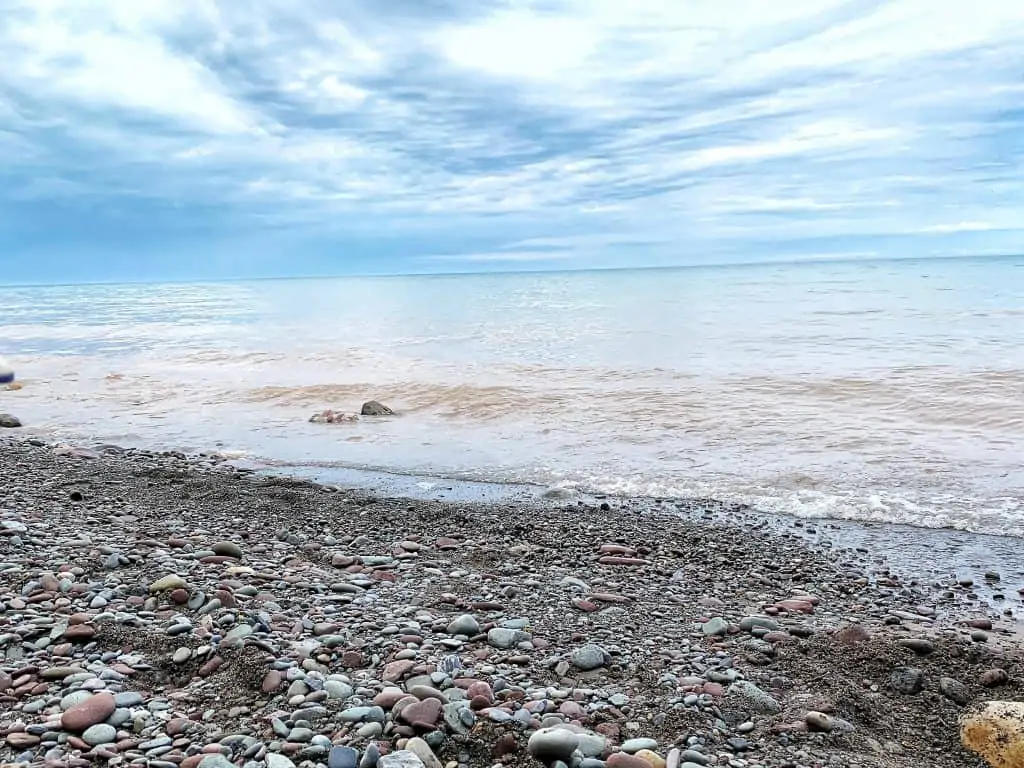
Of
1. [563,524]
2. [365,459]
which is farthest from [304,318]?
[563,524]

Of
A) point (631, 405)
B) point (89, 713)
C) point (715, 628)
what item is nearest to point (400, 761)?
point (89, 713)

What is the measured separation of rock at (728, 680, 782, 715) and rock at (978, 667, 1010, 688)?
1.22m

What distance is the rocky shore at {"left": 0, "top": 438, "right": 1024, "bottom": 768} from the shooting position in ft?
10.3

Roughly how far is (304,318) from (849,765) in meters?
44.8

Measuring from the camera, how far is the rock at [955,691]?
12.2 ft

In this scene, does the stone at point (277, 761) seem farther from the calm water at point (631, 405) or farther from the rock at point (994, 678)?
the calm water at point (631, 405)

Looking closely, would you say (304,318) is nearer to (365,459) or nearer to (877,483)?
(365,459)

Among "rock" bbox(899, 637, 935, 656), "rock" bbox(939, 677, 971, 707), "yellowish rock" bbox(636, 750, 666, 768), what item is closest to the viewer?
"yellowish rock" bbox(636, 750, 666, 768)

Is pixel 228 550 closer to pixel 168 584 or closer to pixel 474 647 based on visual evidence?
pixel 168 584

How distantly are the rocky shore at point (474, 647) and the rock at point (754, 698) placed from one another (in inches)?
0.4

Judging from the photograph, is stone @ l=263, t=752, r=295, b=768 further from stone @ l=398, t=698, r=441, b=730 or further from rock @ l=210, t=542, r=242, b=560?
rock @ l=210, t=542, r=242, b=560

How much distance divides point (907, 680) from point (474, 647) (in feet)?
7.43

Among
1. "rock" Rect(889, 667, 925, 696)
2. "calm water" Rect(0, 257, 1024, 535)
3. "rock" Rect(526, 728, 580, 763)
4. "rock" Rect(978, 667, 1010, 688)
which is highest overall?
"rock" Rect(526, 728, 580, 763)

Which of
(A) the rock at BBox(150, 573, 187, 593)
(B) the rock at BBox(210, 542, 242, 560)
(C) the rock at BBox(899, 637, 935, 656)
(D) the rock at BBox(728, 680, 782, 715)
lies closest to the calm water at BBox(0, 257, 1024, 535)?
(C) the rock at BBox(899, 637, 935, 656)
